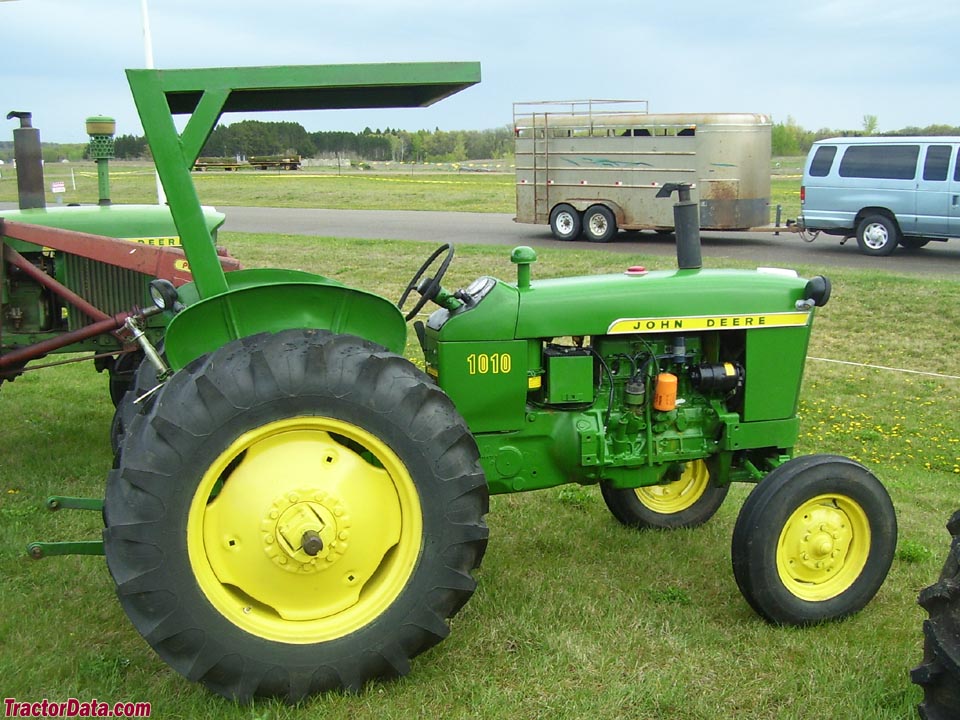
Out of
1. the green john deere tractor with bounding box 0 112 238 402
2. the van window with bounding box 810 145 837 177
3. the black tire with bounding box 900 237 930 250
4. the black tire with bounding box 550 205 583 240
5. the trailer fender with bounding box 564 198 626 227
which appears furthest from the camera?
the black tire with bounding box 550 205 583 240

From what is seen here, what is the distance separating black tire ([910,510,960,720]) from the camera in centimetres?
279

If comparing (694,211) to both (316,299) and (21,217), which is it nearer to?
(316,299)

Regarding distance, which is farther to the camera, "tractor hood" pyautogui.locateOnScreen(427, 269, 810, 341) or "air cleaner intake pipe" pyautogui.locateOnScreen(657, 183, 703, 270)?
"air cleaner intake pipe" pyautogui.locateOnScreen(657, 183, 703, 270)

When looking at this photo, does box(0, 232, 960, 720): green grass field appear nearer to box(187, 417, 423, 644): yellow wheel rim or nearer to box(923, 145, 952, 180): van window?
box(187, 417, 423, 644): yellow wheel rim

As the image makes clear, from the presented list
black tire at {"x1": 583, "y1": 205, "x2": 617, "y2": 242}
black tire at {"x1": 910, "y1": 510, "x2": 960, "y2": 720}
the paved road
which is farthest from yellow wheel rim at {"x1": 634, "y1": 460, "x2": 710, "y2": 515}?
black tire at {"x1": 583, "y1": 205, "x2": 617, "y2": 242}

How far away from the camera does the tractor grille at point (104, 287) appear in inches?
238

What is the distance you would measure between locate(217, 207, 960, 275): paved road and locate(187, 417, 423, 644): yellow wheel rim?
11667mm

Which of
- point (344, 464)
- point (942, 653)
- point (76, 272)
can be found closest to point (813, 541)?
point (942, 653)

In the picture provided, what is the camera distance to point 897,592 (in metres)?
3.98

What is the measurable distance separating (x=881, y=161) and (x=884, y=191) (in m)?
0.58

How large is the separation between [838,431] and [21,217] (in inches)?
227

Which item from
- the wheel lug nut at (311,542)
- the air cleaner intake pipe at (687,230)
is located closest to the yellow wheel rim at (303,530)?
the wheel lug nut at (311,542)

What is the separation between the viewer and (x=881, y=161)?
1580 centimetres

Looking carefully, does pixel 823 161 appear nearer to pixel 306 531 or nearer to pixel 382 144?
pixel 306 531
